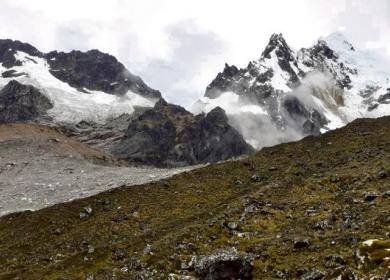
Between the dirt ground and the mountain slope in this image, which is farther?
the dirt ground

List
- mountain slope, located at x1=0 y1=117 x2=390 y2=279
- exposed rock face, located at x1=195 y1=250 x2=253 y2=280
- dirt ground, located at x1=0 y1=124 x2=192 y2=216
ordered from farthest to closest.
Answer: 1. dirt ground, located at x1=0 y1=124 x2=192 y2=216
2. mountain slope, located at x1=0 y1=117 x2=390 y2=279
3. exposed rock face, located at x1=195 y1=250 x2=253 y2=280

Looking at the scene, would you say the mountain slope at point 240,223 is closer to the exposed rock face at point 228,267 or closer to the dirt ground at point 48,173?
the exposed rock face at point 228,267

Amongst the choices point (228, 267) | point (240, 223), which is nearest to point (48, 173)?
point (240, 223)

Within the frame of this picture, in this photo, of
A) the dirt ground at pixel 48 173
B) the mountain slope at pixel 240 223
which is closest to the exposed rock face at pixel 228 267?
the mountain slope at pixel 240 223

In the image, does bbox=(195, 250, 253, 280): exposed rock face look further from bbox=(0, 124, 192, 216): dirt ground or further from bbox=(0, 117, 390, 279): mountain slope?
bbox=(0, 124, 192, 216): dirt ground

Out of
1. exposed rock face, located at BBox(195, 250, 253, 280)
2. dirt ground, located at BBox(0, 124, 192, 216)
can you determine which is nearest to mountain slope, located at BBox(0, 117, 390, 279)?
exposed rock face, located at BBox(195, 250, 253, 280)

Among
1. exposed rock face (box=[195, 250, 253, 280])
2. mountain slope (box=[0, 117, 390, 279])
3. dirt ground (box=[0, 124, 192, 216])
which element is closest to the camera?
exposed rock face (box=[195, 250, 253, 280])

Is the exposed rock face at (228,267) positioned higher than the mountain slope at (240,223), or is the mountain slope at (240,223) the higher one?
the mountain slope at (240,223)

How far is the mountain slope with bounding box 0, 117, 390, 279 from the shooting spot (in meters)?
35.7

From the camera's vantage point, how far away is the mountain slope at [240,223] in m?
35.7

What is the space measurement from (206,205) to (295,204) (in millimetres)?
8931

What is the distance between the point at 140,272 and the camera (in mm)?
39312

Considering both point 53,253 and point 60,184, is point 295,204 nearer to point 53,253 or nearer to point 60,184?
point 53,253

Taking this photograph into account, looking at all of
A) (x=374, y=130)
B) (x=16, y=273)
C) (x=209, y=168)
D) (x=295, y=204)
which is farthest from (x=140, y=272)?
(x=374, y=130)
